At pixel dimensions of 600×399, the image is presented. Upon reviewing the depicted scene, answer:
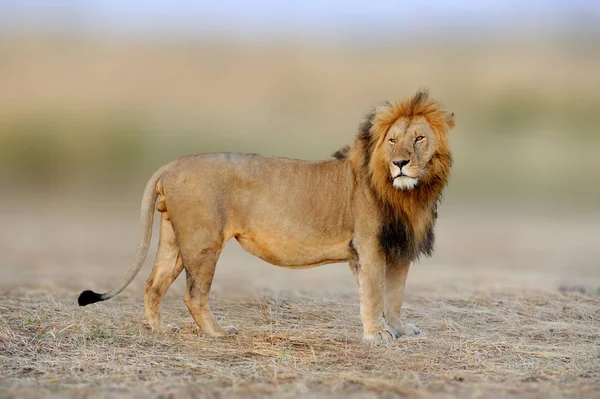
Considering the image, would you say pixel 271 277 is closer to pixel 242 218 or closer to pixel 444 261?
pixel 444 261

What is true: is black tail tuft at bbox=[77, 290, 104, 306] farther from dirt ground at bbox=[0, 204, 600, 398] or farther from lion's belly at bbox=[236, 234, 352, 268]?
lion's belly at bbox=[236, 234, 352, 268]

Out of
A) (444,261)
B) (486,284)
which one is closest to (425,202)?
(486,284)

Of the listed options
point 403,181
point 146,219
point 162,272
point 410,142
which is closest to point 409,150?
point 410,142

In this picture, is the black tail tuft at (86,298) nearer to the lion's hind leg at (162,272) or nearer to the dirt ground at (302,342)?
the dirt ground at (302,342)

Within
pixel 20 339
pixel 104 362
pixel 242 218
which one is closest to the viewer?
pixel 104 362

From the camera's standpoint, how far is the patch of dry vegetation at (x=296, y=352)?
5.52 meters

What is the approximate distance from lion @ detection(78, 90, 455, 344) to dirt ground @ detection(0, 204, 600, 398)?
0.43 metres

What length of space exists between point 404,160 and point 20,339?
301cm

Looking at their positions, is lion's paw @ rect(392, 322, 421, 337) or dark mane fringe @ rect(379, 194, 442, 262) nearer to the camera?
dark mane fringe @ rect(379, 194, 442, 262)

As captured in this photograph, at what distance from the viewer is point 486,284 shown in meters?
11.8

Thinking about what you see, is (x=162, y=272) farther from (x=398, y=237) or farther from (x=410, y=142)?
(x=410, y=142)

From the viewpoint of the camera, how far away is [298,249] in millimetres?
7320

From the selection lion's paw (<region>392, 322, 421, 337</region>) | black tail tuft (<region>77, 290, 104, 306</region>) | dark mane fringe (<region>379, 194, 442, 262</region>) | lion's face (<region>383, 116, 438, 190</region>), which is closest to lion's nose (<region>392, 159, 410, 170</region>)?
lion's face (<region>383, 116, 438, 190</region>)

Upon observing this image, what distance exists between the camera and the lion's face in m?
6.92
